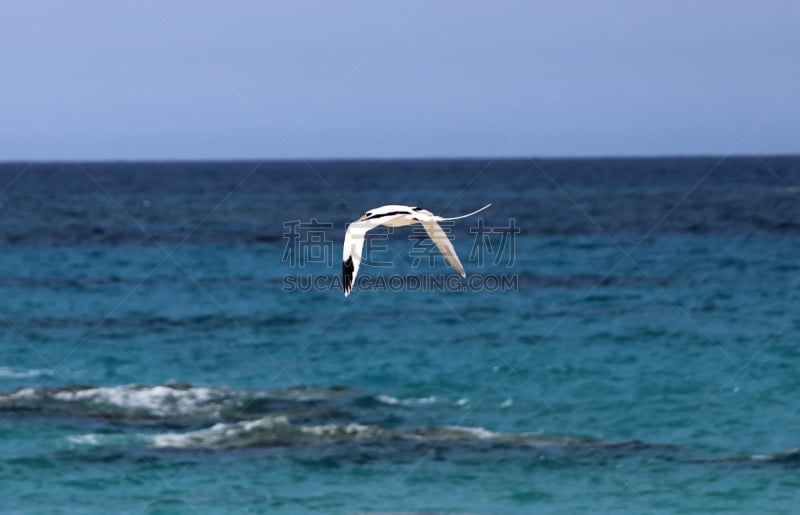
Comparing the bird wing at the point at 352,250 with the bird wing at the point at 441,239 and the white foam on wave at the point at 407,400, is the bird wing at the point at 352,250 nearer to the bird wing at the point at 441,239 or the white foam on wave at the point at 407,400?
the bird wing at the point at 441,239

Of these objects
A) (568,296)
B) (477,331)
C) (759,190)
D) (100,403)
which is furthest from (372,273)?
(759,190)

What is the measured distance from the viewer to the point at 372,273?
39.2 m

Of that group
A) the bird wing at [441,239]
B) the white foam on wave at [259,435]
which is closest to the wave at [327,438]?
the white foam on wave at [259,435]

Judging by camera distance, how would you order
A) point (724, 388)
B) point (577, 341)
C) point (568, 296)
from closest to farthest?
point (724, 388) < point (577, 341) < point (568, 296)

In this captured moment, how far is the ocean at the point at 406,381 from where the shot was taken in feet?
52.6

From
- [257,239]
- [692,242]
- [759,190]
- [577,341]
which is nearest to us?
[577,341]

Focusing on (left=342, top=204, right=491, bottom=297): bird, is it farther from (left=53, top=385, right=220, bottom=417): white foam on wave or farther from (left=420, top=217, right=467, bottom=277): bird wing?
(left=53, top=385, right=220, bottom=417): white foam on wave

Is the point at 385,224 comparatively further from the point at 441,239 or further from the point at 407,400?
the point at 407,400

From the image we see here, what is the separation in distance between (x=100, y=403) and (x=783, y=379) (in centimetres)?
1214

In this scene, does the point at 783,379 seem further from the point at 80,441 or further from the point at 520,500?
the point at 80,441

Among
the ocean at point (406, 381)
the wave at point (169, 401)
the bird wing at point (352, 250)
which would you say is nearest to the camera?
the bird wing at point (352, 250)

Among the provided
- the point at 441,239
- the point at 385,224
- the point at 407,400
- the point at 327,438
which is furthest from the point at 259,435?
the point at 385,224

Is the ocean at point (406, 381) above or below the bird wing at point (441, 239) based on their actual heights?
below

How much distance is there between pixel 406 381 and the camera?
22.2 metres
